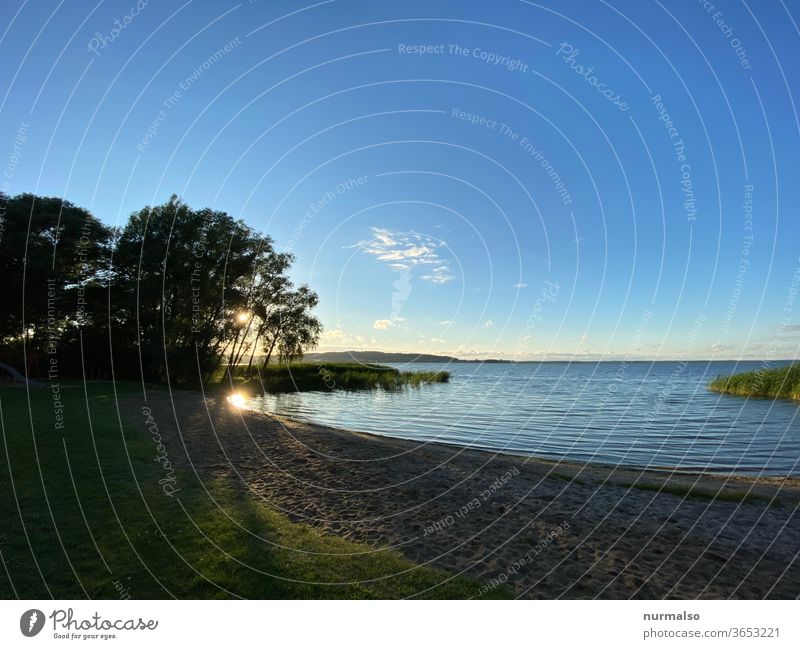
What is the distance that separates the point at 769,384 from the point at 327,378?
52.9 metres

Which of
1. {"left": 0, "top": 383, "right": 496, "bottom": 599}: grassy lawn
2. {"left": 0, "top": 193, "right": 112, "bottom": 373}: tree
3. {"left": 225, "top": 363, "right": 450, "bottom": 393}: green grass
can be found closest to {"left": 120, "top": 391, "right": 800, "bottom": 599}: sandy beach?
{"left": 0, "top": 383, "right": 496, "bottom": 599}: grassy lawn

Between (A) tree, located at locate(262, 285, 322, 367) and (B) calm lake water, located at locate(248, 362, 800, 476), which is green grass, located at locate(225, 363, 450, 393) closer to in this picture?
(A) tree, located at locate(262, 285, 322, 367)

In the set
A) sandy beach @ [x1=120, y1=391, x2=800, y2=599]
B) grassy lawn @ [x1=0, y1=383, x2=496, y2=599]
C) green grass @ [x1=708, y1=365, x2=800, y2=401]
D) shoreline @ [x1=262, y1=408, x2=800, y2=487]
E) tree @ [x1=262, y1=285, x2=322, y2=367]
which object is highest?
tree @ [x1=262, y1=285, x2=322, y2=367]

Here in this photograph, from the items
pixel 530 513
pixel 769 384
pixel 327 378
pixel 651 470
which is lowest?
pixel 651 470

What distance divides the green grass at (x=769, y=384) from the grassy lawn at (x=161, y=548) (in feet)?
176

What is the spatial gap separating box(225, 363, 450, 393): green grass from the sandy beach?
45.1 metres

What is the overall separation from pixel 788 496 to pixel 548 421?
1917 centimetres

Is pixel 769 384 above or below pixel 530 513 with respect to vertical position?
above

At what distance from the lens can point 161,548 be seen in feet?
26.2

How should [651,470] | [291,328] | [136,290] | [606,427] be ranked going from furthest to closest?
[291,328] → [136,290] → [606,427] → [651,470]

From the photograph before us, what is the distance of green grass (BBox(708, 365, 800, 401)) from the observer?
47.0m

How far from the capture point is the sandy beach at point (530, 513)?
8594mm

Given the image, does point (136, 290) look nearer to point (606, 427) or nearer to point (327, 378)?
point (327, 378)

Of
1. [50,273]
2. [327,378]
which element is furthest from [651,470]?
[327,378]
